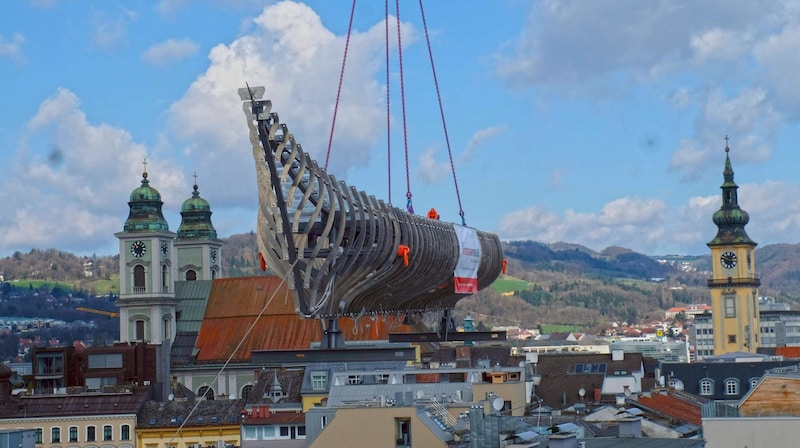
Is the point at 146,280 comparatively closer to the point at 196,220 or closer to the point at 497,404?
the point at 196,220

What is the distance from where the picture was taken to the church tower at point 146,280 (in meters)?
136

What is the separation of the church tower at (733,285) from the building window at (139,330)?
5234cm

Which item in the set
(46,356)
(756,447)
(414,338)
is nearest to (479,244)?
(414,338)

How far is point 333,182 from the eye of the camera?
2689 inches

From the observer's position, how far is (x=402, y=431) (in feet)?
172

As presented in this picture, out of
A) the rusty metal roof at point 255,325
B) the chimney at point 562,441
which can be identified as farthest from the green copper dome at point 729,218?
the chimney at point 562,441

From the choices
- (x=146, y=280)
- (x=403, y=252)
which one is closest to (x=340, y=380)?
(x=403, y=252)

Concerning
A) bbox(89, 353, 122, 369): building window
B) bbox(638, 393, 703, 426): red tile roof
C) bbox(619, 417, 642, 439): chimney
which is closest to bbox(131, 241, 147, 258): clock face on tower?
bbox(89, 353, 122, 369): building window

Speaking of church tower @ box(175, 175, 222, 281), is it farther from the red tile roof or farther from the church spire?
the red tile roof

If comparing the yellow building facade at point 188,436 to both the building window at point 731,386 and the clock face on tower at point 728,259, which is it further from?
the clock face on tower at point 728,259

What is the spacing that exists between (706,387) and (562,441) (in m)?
64.0

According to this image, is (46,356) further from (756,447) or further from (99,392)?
(756,447)

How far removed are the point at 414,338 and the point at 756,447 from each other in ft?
160

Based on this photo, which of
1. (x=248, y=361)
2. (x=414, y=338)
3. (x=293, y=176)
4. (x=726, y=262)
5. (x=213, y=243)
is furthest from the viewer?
(x=726, y=262)
